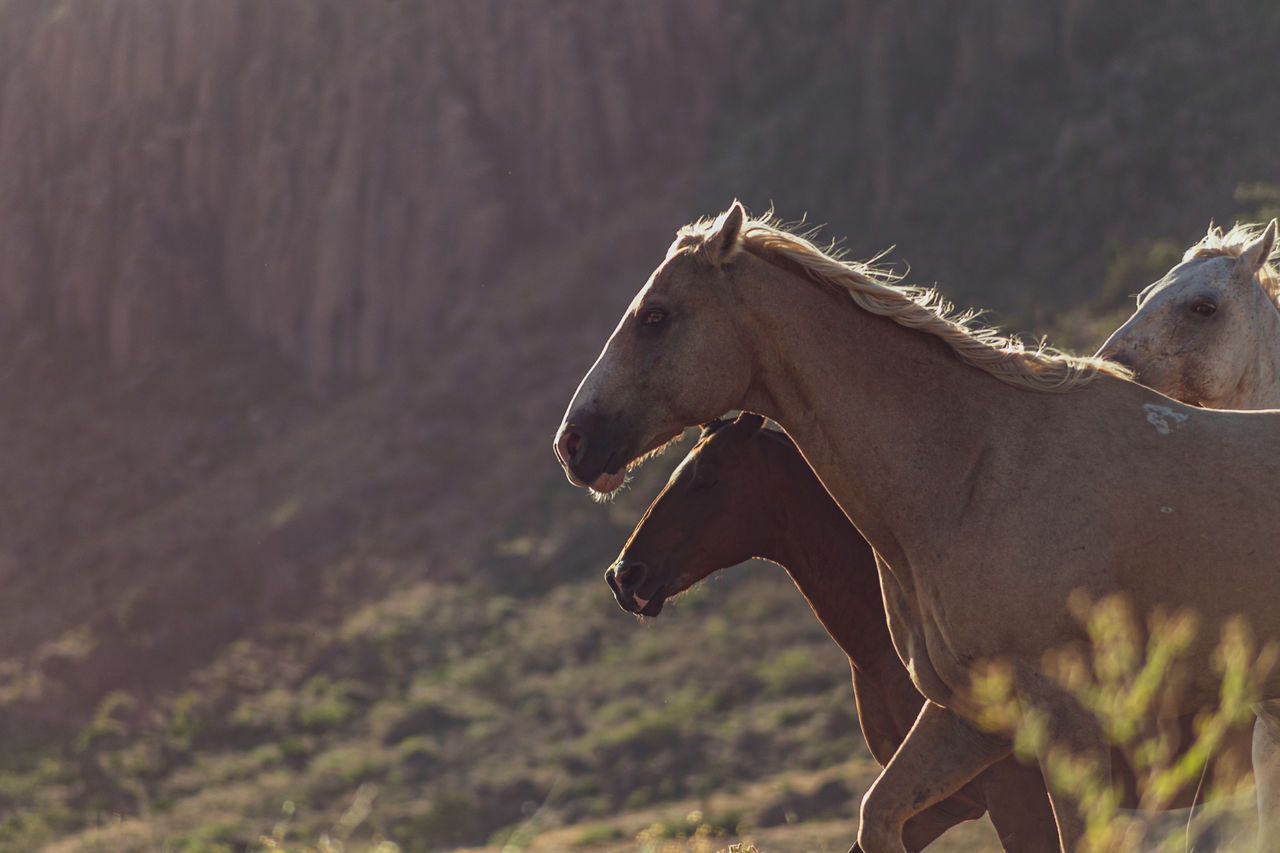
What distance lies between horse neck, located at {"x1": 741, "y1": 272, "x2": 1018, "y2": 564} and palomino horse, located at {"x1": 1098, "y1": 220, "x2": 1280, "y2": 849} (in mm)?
1782

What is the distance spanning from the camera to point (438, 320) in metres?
31.8

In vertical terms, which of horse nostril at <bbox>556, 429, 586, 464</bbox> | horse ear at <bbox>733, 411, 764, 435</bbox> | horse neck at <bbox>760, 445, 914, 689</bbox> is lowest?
horse neck at <bbox>760, 445, 914, 689</bbox>

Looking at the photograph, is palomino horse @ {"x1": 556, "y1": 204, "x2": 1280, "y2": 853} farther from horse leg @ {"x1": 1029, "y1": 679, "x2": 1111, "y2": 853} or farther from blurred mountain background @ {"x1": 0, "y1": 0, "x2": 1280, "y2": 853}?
blurred mountain background @ {"x1": 0, "y1": 0, "x2": 1280, "y2": 853}

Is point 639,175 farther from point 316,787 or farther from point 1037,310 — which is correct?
point 316,787

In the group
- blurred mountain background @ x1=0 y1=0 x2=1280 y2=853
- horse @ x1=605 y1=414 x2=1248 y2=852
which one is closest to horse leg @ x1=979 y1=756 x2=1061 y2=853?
horse @ x1=605 y1=414 x2=1248 y2=852

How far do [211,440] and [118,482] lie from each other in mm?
2086

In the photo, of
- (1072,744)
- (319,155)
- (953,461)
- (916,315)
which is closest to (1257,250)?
(916,315)

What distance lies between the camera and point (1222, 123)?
2517cm

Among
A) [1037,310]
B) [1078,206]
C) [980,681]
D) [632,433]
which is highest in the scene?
[1078,206]

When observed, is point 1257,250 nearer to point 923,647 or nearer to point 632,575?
point 923,647

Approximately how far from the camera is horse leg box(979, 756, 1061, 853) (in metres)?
5.12

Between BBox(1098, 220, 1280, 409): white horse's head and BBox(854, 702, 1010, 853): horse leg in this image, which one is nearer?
BBox(854, 702, 1010, 853): horse leg

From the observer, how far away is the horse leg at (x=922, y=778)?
4180 millimetres

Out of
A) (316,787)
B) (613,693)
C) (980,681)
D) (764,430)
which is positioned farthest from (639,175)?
(980,681)
